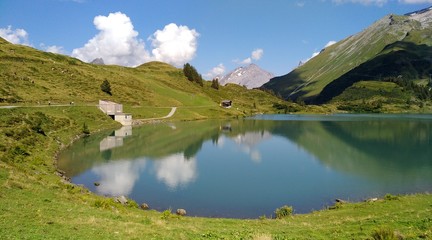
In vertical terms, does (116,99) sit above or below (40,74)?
below

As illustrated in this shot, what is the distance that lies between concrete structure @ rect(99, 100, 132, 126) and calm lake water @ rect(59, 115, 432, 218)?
1057 inches

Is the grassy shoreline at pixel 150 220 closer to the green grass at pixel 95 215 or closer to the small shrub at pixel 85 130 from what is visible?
the green grass at pixel 95 215

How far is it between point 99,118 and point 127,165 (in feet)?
209

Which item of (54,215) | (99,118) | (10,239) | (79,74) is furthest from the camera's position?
(79,74)

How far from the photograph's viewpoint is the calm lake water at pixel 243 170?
46281mm

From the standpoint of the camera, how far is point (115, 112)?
138125mm

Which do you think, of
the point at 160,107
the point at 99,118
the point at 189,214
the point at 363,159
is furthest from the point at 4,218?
the point at 160,107

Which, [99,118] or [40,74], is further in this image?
[40,74]

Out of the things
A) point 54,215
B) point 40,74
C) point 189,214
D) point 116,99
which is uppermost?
point 40,74

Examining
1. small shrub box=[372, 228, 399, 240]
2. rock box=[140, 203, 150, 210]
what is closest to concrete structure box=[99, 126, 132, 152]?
rock box=[140, 203, 150, 210]

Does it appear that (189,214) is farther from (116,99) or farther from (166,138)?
(116,99)

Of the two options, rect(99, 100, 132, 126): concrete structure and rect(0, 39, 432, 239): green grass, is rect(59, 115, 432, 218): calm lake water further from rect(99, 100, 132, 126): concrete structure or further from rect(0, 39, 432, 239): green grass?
rect(99, 100, 132, 126): concrete structure

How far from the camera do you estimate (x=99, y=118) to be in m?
126

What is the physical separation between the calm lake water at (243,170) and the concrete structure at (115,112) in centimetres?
2685
